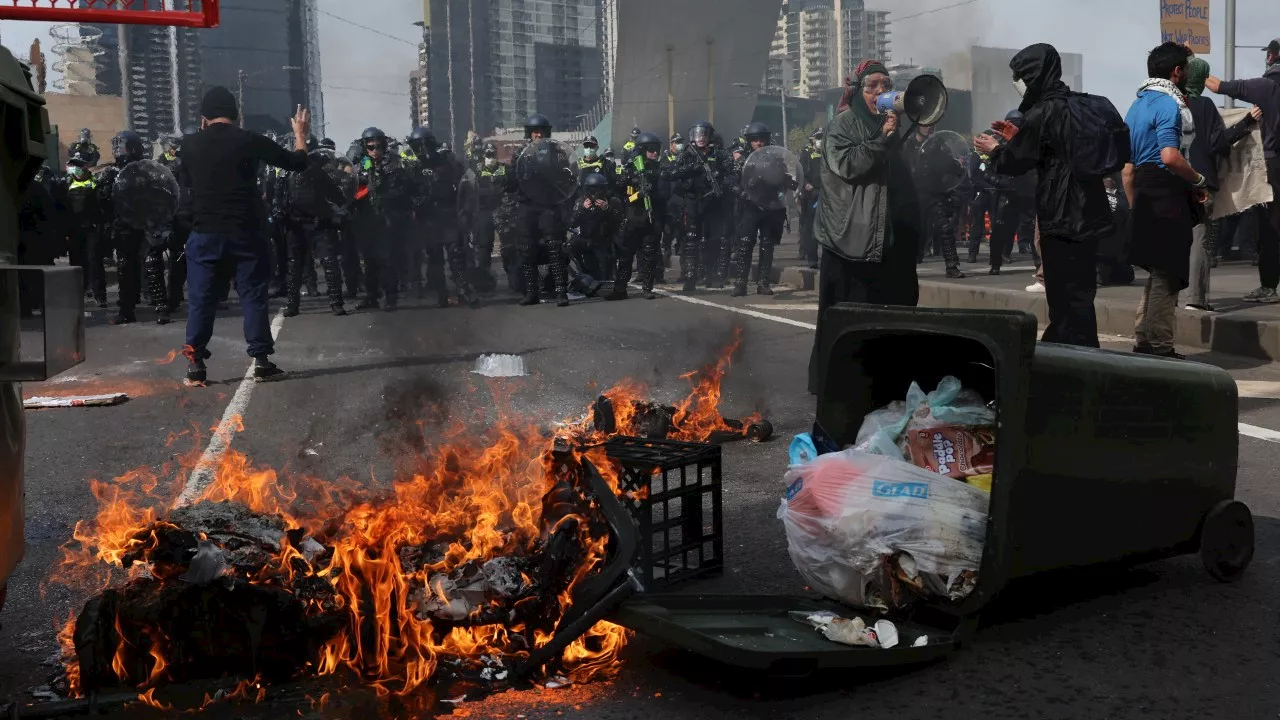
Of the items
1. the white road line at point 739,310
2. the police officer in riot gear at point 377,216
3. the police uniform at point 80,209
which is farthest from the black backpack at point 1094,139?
the police uniform at point 80,209

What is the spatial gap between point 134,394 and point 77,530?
4.01 m

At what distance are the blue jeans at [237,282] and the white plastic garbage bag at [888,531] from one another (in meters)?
6.46

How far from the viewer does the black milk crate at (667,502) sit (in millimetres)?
3602

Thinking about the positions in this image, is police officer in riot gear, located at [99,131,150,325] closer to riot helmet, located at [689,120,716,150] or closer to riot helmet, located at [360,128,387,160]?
riot helmet, located at [360,128,387,160]

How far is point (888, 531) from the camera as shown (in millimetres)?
3256

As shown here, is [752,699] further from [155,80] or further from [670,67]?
[155,80]

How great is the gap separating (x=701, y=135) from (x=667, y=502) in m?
14.5

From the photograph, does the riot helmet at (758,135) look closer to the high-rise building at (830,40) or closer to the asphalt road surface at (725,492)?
→ the high-rise building at (830,40)

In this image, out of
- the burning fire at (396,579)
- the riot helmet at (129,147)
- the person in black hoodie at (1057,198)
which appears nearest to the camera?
the burning fire at (396,579)

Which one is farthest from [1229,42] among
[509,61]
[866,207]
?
[509,61]

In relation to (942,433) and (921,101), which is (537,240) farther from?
(942,433)

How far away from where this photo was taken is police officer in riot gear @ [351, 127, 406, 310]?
1464cm

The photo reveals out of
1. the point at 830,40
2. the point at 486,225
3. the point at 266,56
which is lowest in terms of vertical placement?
the point at 486,225

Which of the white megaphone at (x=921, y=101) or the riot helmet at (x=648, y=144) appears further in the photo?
the riot helmet at (x=648, y=144)
